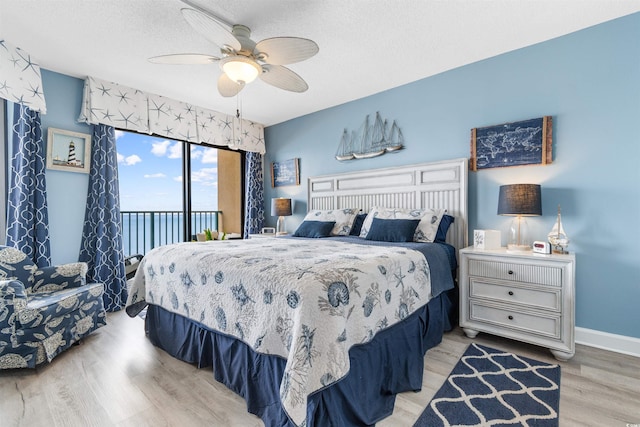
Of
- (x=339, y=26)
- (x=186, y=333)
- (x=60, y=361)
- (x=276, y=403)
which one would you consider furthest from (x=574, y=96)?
(x=60, y=361)

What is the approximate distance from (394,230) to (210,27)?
87.2 inches

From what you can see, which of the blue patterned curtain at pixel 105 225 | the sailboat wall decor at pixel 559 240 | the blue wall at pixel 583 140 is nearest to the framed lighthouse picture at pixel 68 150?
the blue patterned curtain at pixel 105 225

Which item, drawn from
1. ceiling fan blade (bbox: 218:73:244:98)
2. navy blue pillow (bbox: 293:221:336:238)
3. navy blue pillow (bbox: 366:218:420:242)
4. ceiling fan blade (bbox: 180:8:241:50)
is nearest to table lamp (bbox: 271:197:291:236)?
navy blue pillow (bbox: 293:221:336:238)

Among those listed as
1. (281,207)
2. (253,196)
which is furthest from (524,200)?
(253,196)

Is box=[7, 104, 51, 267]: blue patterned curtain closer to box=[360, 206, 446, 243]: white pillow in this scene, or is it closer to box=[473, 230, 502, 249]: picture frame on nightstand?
box=[360, 206, 446, 243]: white pillow

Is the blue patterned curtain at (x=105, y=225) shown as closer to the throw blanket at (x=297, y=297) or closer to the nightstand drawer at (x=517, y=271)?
the throw blanket at (x=297, y=297)

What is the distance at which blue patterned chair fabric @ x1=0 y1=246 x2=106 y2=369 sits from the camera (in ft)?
6.49

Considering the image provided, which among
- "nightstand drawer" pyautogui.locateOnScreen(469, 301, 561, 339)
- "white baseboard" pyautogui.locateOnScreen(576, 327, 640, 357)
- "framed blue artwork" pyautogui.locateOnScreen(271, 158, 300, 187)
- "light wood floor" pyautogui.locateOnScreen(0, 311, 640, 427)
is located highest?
"framed blue artwork" pyautogui.locateOnScreen(271, 158, 300, 187)

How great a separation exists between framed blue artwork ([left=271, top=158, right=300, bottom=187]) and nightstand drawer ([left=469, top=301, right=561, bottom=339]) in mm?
3113

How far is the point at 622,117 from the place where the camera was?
7.60 ft

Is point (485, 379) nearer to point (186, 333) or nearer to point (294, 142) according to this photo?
point (186, 333)

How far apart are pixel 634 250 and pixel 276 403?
2878 mm

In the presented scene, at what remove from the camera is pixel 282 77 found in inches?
96.0

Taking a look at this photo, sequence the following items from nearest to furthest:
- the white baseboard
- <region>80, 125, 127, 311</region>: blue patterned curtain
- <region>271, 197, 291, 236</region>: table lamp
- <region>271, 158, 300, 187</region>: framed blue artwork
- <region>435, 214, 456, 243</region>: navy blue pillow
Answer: the white baseboard
<region>435, 214, 456, 243</region>: navy blue pillow
<region>80, 125, 127, 311</region>: blue patterned curtain
<region>271, 197, 291, 236</region>: table lamp
<region>271, 158, 300, 187</region>: framed blue artwork
